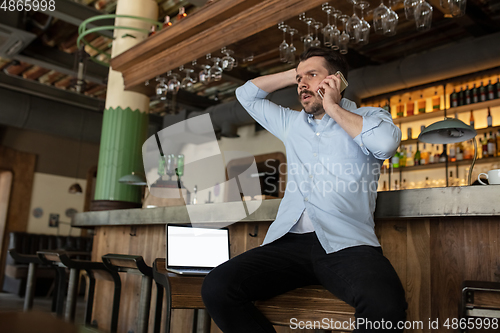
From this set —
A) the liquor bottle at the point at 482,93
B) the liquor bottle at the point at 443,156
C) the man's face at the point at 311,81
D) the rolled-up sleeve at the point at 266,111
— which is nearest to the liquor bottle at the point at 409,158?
the liquor bottle at the point at 443,156

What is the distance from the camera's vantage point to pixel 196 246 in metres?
2.07

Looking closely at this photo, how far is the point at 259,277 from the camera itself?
1389 millimetres

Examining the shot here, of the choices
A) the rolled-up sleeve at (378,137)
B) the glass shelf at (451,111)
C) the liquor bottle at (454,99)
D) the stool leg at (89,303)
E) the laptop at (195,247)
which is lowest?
the stool leg at (89,303)

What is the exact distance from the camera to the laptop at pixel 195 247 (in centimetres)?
201

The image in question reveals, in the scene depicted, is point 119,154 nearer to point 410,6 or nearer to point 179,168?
point 179,168

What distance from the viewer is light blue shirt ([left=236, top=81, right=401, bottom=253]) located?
1438 mm

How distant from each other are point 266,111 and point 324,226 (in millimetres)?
626

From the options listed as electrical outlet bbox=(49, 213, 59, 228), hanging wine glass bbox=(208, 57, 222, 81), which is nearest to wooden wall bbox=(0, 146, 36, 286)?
electrical outlet bbox=(49, 213, 59, 228)

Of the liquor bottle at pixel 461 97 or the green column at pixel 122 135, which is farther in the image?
the liquor bottle at pixel 461 97

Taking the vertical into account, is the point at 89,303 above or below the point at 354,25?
below


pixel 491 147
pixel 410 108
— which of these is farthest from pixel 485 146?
pixel 410 108

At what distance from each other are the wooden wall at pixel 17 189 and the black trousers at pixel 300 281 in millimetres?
8013

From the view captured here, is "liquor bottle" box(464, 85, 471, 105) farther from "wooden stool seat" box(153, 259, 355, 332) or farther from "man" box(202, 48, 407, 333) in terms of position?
"wooden stool seat" box(153, 259, 355, 332)

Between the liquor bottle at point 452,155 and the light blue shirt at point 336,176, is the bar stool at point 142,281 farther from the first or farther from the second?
the liquor bottle at point 452,155
